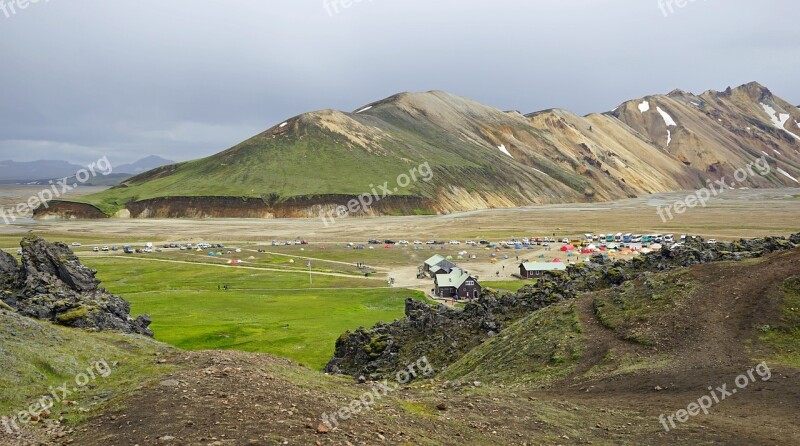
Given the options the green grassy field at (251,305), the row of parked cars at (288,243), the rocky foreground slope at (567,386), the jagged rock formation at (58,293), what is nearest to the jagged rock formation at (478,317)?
the rocky foreground slope at (567,386)

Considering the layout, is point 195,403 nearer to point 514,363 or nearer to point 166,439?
point 166,439

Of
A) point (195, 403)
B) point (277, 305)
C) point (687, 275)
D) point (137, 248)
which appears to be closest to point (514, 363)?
point (687, 275)

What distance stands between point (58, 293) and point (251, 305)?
42718 millimetres

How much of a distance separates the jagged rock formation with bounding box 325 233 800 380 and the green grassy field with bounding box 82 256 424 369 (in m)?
8.90

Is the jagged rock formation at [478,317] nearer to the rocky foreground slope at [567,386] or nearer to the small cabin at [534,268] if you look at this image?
the rocky foreground slope at [567,386]

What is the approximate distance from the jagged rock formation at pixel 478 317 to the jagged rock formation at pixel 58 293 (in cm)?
1748

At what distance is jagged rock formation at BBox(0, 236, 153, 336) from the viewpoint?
36844 millimetres

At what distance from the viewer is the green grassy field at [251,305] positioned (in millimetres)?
59094

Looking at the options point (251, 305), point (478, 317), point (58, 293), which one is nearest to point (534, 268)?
point (251, 305)

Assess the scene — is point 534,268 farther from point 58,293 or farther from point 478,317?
point 58,293

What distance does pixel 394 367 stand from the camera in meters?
40.3

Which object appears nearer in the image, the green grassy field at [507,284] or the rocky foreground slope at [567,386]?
the rocky foreground slope at [567,386]

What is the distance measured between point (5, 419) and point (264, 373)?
9.72 metres

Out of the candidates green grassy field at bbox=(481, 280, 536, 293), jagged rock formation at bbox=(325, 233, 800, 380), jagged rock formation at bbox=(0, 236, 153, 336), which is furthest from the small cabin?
jagged rock formation at bbox=(0, 236, 153, 336)
